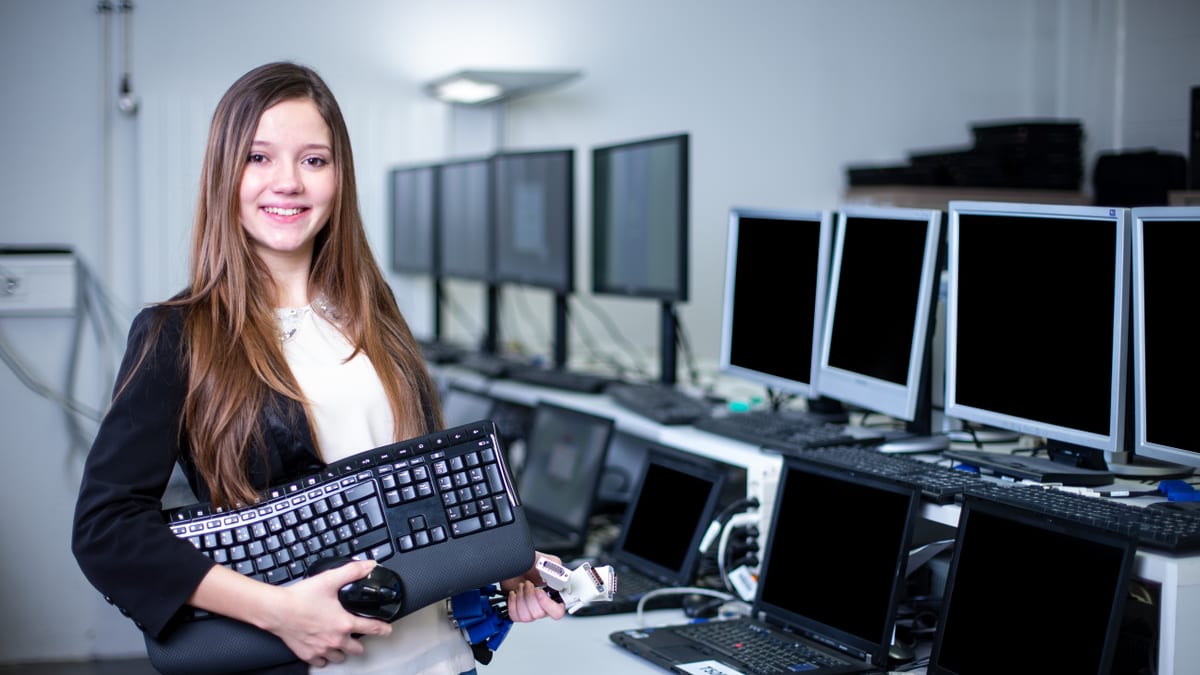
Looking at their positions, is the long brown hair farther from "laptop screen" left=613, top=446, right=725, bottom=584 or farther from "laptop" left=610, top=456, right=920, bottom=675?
"laptop screen" left=613, top=446, right=725, bottom=584

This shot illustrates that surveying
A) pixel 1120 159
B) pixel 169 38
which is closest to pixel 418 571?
pixel 169 38

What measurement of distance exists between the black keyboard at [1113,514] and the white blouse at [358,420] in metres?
0.71

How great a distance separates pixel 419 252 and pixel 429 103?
621 millimetres

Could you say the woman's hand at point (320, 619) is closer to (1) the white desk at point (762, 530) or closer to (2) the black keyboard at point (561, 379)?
(1) the white desk at point (762, 530)

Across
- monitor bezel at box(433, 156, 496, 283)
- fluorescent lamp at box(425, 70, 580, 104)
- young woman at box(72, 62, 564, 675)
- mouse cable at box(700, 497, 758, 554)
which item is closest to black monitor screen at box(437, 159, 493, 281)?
monitor bezel at box(433, 156, 496, 283)

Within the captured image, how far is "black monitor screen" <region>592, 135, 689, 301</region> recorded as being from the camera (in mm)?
2670

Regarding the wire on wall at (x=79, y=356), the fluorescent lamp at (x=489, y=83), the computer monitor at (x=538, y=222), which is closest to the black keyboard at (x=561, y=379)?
the computer monitor at (x=538, y=222)

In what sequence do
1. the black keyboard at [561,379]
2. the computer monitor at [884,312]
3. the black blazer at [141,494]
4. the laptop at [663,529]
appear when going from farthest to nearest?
1. the black keyboard at [561,379]
2. the laptop at [663,529]
3. the computer monitor at [884,312]
4. the black blazer at [141,494]

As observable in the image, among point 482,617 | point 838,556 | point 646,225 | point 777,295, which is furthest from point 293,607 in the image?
point 646,225

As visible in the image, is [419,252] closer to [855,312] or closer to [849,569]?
[855,312]

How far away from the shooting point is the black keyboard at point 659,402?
2.41 metres

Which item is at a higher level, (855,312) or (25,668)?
(855,312)

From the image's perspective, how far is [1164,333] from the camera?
1.53 metres

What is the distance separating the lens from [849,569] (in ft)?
5.52
